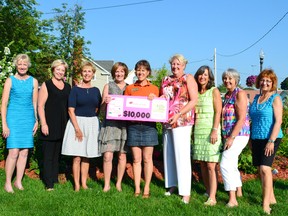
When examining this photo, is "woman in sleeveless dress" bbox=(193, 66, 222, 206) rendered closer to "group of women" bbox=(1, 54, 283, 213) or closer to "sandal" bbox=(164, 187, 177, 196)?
"group of women" bbox=(1, 54, 283, 213)

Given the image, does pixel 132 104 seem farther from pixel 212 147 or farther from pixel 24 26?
pixel 24 26

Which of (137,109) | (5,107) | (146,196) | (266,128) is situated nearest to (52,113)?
(5,107)

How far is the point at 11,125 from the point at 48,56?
1663 centimetres

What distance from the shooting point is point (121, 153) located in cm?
603

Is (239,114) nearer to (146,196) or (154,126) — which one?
(154,126)

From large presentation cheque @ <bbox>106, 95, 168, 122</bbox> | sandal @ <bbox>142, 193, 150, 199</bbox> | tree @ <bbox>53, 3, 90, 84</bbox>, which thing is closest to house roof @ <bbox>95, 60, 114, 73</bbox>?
tree @ <bbox>53, 3, 90, 84</bbox>

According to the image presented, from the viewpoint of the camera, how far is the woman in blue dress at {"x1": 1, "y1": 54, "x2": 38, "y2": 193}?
5.91 meters

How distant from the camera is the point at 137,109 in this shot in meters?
5.65

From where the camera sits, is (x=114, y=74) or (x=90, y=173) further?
(x=90, y=173)

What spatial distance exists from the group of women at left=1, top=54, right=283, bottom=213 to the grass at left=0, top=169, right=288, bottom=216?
191 mm

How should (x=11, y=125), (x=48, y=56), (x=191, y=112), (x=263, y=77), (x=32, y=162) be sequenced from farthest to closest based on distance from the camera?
(x=48, y=56) < (x=32, y=162) < (x=11, y=125) < (x=191, y=112) < (x=263, y=77)

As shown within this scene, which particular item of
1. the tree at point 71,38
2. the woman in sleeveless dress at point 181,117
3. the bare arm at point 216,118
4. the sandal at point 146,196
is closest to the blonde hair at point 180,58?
the woman in sleeveless dress at point 181,117

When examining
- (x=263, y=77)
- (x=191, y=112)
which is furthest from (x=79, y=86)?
(x=263, y=77)

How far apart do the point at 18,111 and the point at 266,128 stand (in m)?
3.79
